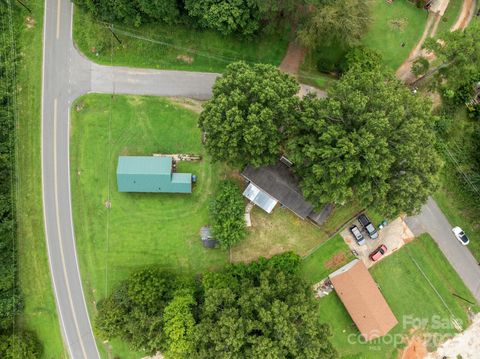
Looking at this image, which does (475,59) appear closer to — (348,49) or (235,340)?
(348,49)

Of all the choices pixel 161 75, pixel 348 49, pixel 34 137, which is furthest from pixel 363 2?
pixel 34 137

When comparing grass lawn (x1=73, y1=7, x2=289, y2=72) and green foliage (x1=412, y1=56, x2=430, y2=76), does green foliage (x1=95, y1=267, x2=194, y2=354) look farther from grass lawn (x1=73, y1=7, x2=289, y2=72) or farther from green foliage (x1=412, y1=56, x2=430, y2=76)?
green foliage (x1=412, y1=56, x2=430, y2=76)

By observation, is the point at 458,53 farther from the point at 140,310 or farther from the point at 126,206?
the point at 140,310

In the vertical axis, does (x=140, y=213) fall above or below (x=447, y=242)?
below

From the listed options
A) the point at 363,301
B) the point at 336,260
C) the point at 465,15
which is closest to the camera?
the point at 363,301

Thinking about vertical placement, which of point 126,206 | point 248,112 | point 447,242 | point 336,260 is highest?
point 248,112

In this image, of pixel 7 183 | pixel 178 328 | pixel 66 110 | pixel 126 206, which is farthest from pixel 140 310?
pixel 66 110
